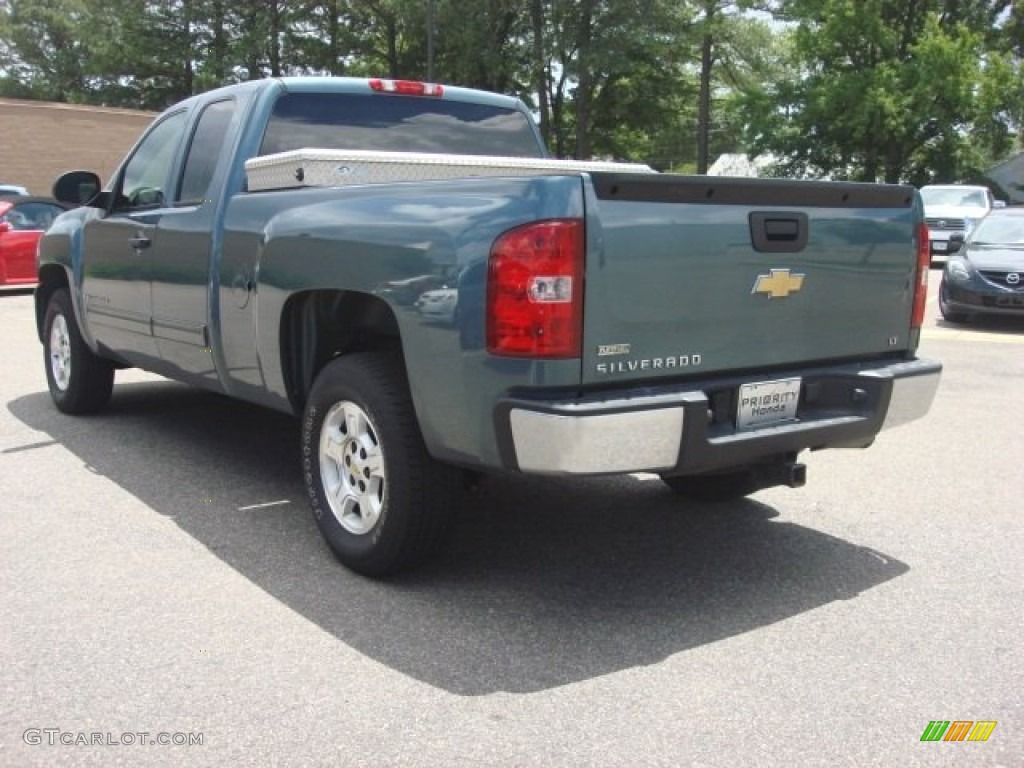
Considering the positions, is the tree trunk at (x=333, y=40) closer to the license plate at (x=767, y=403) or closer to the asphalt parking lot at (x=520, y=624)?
the asphalt parking lot at (x=520, y=624)

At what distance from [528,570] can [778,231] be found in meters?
1.64

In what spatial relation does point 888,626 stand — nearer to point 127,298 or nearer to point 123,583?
point 123,583

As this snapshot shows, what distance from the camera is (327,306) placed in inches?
157

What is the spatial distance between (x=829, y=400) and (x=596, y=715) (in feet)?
5.31

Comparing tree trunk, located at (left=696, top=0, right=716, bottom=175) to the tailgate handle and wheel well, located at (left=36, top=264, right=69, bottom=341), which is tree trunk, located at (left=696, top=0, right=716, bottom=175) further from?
the tailgate handle

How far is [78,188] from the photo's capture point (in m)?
5.96

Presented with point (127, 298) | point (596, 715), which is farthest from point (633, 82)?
point (596, 715)

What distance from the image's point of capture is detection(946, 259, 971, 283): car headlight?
12.2 meters

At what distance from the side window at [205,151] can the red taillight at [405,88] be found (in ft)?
2.49

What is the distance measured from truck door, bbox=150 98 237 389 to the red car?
36.5 feet

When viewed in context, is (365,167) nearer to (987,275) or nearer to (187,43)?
(987,275)

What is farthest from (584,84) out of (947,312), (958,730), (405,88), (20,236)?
(958,730)

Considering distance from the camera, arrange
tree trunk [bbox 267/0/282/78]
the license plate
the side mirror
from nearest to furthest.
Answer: the license plate, the side mirror, tree trunk [bbox 267/0/282/78]

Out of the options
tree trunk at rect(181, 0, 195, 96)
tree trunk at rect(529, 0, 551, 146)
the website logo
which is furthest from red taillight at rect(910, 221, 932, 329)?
tree trunk at rect(181, 0, 195, 96)
